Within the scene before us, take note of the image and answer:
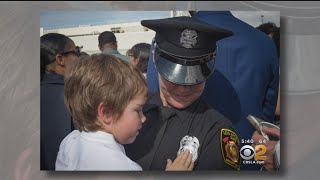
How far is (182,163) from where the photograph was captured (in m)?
3.76

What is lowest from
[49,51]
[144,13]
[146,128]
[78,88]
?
[146,128]

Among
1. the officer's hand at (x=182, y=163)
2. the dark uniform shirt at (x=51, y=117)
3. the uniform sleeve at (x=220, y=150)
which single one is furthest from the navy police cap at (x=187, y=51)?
the dark uniform shirt at (x=51, y=117)

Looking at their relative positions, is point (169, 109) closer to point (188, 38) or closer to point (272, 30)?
point (188, 38)

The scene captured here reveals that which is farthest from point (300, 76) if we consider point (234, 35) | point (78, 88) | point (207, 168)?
point (78, 88)

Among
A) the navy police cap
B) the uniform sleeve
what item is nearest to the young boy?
the uniform sleeve

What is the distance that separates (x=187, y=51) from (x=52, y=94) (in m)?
0.98

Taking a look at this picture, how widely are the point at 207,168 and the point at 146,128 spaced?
0.50 metres

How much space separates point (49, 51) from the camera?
3.78 meters

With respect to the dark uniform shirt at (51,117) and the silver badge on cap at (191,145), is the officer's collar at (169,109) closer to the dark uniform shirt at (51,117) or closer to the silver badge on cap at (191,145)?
the silver badge on cap at (191,145)

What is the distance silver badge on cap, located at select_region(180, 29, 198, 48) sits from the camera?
12.4ft

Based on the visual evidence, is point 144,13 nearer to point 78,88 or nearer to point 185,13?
point 185,13

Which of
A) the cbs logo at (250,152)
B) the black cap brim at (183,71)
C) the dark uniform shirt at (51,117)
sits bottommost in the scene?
the cbs logo at (250,152)

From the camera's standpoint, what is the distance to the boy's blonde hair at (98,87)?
3662mm

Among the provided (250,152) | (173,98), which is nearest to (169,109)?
(173,98)
